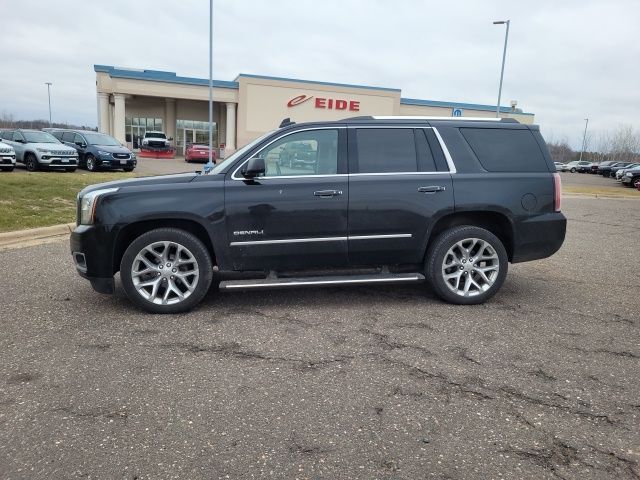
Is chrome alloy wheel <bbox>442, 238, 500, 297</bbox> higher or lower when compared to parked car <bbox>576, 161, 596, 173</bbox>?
lower

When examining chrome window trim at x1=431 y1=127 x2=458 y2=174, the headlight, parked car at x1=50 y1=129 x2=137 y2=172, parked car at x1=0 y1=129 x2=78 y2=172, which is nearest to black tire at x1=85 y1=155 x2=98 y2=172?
parked car at x1=50 y1=129 x2=137 y2=172

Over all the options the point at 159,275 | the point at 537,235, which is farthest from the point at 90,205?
the point at 537,235

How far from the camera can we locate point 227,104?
41.3 meters

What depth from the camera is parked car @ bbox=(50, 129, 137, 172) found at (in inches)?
817

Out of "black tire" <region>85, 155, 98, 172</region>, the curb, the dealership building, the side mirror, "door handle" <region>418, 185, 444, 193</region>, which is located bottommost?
the curb

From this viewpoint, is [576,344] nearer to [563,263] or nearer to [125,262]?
[563,263]

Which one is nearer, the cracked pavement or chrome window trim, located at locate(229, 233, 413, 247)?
the cracked pavement

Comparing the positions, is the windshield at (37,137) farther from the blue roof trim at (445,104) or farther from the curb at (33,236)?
the blue roof trim at (445,104)

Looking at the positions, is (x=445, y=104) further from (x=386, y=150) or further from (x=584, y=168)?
(x=386, y=150)

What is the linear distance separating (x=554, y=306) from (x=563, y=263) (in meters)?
2.40

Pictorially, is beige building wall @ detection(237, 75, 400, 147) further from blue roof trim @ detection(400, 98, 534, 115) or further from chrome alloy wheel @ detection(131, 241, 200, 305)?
chrome alloy wheel @ detection(131, 241, 200, 305)

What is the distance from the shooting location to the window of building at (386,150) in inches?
207

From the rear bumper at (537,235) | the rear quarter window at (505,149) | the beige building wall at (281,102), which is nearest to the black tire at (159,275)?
the rear quarter window at (505,149)

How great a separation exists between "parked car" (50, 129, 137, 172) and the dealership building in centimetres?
1759
